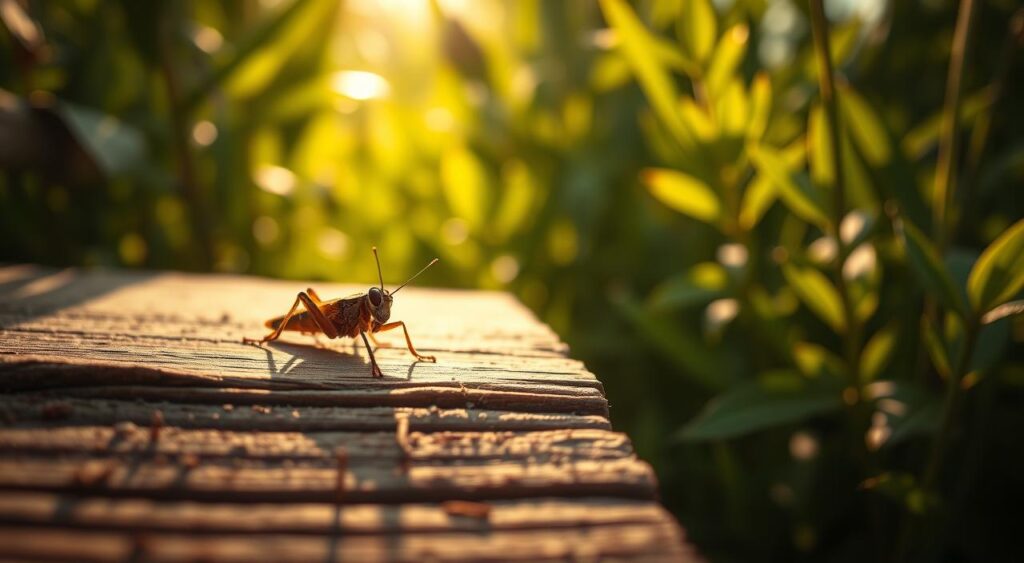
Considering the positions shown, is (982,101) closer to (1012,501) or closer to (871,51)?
(871,51)

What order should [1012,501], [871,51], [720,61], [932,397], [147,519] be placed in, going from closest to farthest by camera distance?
1. [147,519]
2. [932,397]
3. [720,61]
4. [1012,501]
5. [871,51]

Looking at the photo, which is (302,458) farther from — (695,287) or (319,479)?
(695,287)

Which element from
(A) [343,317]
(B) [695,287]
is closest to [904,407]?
(B) [695,287]

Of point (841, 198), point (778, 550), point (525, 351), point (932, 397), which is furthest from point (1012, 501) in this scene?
point (525, 351)

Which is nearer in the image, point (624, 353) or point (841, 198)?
point (841, 198)

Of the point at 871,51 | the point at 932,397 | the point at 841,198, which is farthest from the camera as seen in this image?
the point at 871,51

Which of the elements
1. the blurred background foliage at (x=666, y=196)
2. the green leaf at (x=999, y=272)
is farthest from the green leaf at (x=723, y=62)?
the green leaf at (x=999, y=272)

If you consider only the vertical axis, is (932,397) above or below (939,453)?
above
